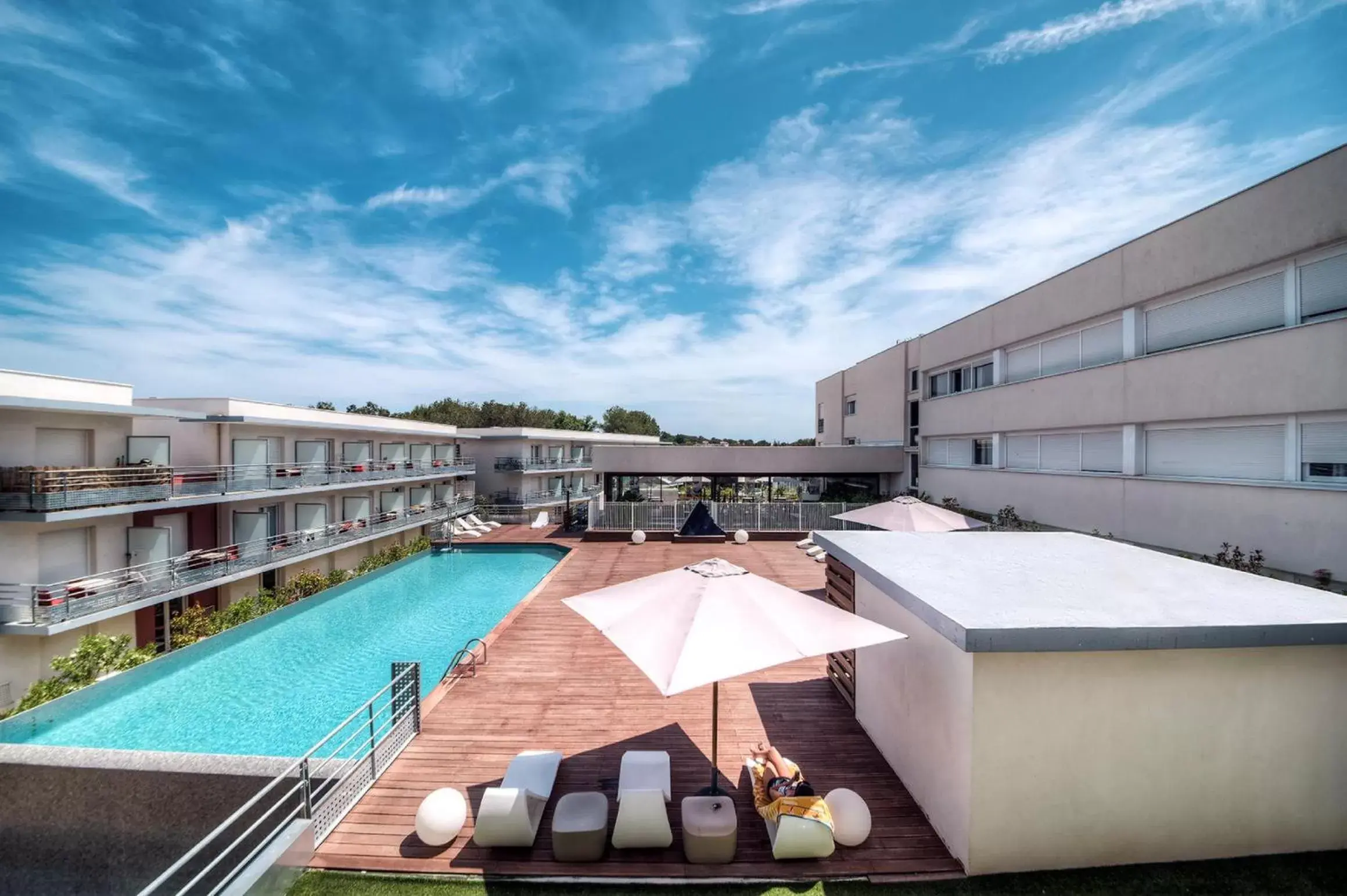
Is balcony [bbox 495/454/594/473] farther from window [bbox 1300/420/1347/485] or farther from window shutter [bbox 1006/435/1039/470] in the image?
window [bbox 1300/420/1347/485]

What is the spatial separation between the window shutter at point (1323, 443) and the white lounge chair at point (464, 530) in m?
32.3

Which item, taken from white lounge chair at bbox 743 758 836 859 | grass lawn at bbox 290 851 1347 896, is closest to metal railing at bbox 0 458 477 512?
grass lawn at bbox 290 851 1347 896

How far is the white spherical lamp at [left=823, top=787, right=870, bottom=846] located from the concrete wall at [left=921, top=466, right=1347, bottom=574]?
10.7 metres

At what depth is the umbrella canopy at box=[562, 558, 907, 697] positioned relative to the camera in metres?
4.30

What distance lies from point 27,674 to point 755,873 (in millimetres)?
17723

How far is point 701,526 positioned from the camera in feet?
75.2

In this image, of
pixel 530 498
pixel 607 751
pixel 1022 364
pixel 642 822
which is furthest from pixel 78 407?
pixel 1022 364

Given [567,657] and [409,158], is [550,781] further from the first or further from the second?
[409,158]

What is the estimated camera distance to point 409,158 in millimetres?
19203

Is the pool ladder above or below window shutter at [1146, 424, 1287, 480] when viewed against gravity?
below

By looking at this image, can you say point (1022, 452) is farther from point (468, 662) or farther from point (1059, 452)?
point (468, 662)

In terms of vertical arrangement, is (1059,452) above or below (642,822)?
above

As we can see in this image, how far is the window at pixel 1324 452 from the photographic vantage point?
9.15 meters

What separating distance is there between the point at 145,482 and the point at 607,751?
16.9 meters
